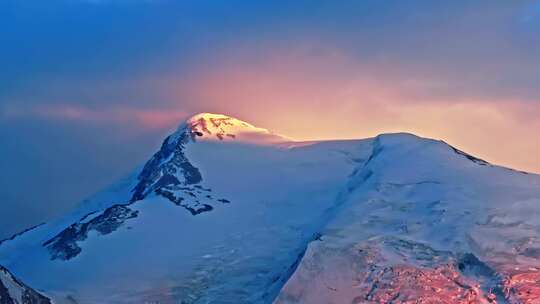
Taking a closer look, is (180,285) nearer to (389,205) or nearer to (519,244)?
(389,205)

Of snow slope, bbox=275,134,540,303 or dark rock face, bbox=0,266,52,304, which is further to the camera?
snow slope, bbox=275,134,540,303

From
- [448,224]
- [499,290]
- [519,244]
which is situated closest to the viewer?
[499,290]

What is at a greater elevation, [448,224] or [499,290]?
[448,224]

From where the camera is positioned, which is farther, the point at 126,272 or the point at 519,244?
the point at 126,272

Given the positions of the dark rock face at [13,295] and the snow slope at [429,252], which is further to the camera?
the snow slope at [429,252]

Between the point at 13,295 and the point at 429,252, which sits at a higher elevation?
the point at 13,295

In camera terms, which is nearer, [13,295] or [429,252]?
[13,295]

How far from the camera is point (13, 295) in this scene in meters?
151

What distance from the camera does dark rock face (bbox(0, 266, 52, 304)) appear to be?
149375mm

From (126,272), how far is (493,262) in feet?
225

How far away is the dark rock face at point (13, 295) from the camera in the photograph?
490 ft

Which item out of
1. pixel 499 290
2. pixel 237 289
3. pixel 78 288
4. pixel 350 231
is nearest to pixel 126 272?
pixel 78 288

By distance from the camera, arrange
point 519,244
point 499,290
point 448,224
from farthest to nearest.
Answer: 1. point 448,224
2. point 519,244
3. point 499,290

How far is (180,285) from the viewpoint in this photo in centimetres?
18825
